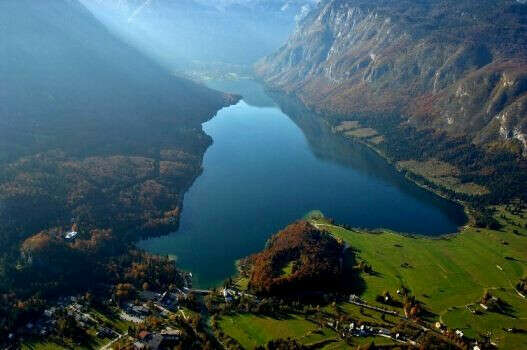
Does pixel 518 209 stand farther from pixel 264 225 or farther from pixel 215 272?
pixel 215 272

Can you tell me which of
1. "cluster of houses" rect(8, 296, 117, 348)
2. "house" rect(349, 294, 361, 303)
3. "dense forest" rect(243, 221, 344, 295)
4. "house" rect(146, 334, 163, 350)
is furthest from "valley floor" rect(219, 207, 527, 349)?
"cluster of houses" rect(8, 296, 117, 348)

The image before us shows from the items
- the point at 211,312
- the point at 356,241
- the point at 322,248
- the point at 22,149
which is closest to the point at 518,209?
the point at 356,241

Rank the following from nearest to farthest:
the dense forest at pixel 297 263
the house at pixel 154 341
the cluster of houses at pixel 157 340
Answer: the house at pixel 154 341
the cluster of houses at pixel 157 340
the dense forest at pixel 297 263

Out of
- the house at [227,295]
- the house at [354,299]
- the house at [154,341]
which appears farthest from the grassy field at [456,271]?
the house at [154,341]

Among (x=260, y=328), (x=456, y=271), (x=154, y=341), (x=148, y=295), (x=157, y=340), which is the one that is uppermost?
(x=456, y=271)

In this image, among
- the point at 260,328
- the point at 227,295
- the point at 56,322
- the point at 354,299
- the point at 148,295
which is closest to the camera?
the point at 56,322

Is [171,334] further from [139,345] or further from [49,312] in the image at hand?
[49,312]

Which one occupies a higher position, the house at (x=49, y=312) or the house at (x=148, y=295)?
the house at (x=148, y=295)

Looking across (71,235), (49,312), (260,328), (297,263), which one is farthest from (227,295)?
(71,235)

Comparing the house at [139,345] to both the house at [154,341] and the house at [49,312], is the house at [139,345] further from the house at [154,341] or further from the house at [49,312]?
the house at [49,312]
